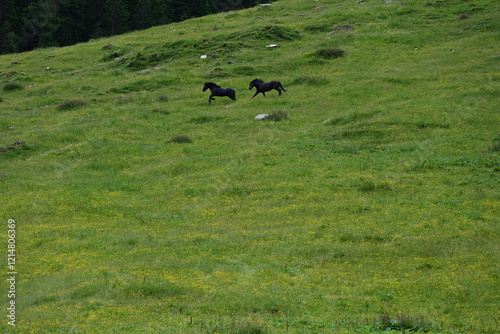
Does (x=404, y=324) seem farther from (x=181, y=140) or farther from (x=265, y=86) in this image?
(x=265, y=86)

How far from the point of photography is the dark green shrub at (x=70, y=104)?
43.1m

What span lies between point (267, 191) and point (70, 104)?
81.1 feet

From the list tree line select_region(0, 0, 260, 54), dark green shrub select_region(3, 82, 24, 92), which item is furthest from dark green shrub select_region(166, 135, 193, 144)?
tree line select_region(0, 0, 260, 54)

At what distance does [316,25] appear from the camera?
61.9 m

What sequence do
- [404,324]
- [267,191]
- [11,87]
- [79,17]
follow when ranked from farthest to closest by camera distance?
[79,17], [11,87], [267,191], [404,324]

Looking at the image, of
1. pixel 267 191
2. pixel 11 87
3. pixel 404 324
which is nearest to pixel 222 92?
pixel 267 191

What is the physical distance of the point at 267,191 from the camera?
24156 mm

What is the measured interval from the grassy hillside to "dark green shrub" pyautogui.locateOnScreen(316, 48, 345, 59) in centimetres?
16

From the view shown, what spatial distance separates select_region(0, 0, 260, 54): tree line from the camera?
8888cm

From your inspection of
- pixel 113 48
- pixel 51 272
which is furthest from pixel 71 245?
pixel 113 48

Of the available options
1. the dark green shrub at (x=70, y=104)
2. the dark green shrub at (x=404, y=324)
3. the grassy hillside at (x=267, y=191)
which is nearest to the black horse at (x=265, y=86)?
the grassy hillside at (x=267, y=191)

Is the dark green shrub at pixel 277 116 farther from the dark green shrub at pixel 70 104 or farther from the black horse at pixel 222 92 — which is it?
the dark green shrub at pixel 70 104

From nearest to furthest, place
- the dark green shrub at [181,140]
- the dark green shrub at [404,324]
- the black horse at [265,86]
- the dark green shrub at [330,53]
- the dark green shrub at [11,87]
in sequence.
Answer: the dark green shrub at [404,324] < the dark green shrub at [181,140] < the black horse at [265,86] < the dark green shrub at [330,53] < the dark green shrub at [11,87]

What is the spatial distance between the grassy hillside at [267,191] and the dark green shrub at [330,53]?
0.16m
